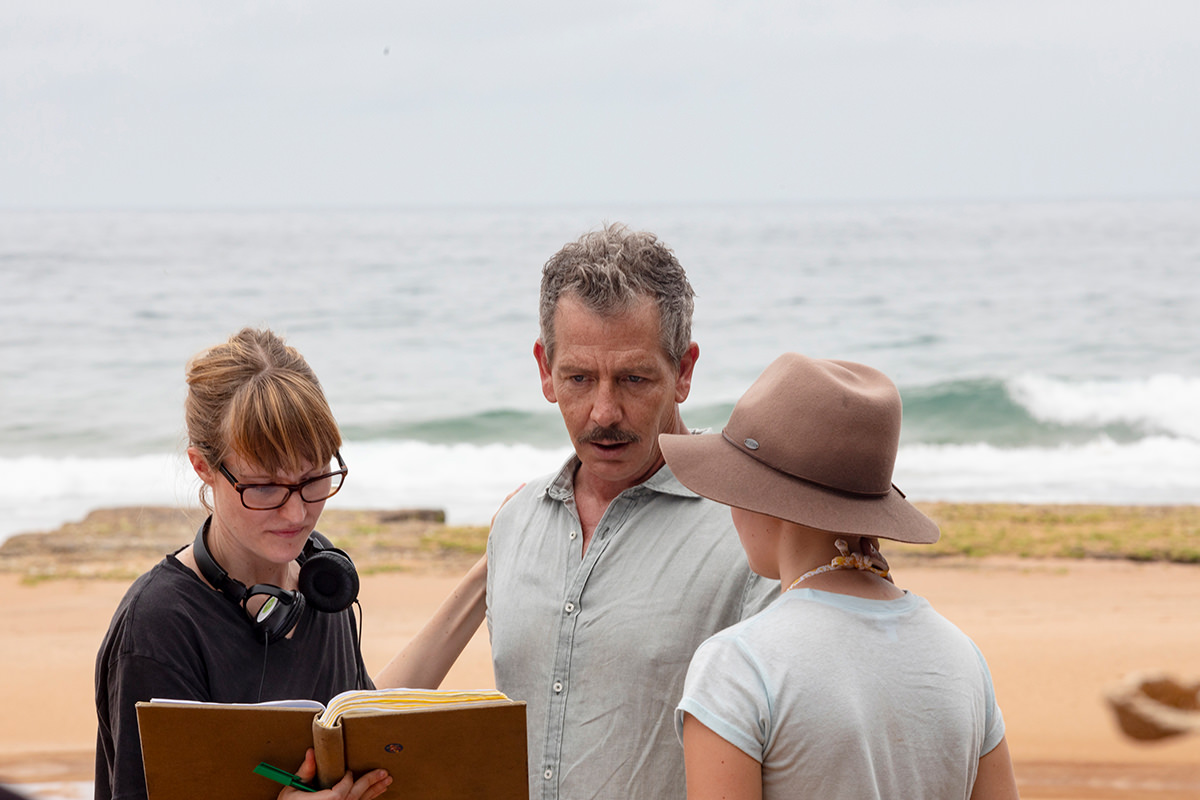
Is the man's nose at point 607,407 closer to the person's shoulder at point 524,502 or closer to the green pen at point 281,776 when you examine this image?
the person's shoulder at point 524,502

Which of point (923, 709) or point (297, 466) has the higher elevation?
point (297, 466)

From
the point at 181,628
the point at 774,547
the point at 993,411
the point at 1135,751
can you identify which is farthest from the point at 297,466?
the point at 993,411

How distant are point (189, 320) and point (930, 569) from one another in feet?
71.4

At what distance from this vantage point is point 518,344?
26219mm

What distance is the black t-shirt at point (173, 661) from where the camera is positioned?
207 centimetres

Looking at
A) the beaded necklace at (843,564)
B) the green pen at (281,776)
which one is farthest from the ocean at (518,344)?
the beaded necklace at (843,564)

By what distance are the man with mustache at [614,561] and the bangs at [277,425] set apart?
53 cm

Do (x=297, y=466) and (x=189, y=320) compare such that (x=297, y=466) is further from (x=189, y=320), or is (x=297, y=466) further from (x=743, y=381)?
(x=189, y=320)

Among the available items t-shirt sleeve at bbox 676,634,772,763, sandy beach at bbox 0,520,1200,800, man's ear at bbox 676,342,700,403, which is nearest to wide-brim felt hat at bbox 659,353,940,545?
t-shirt sleeve at bbox 676,634,772,763

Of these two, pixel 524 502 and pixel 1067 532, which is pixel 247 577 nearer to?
pixel 524 502

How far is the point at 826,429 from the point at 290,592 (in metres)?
1.26

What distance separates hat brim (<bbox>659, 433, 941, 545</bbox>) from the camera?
1.77m

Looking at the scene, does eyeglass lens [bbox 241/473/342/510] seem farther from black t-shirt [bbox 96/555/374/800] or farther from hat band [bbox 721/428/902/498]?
hat band [bbox 721/428/902/498]

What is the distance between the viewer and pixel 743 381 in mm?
23109
